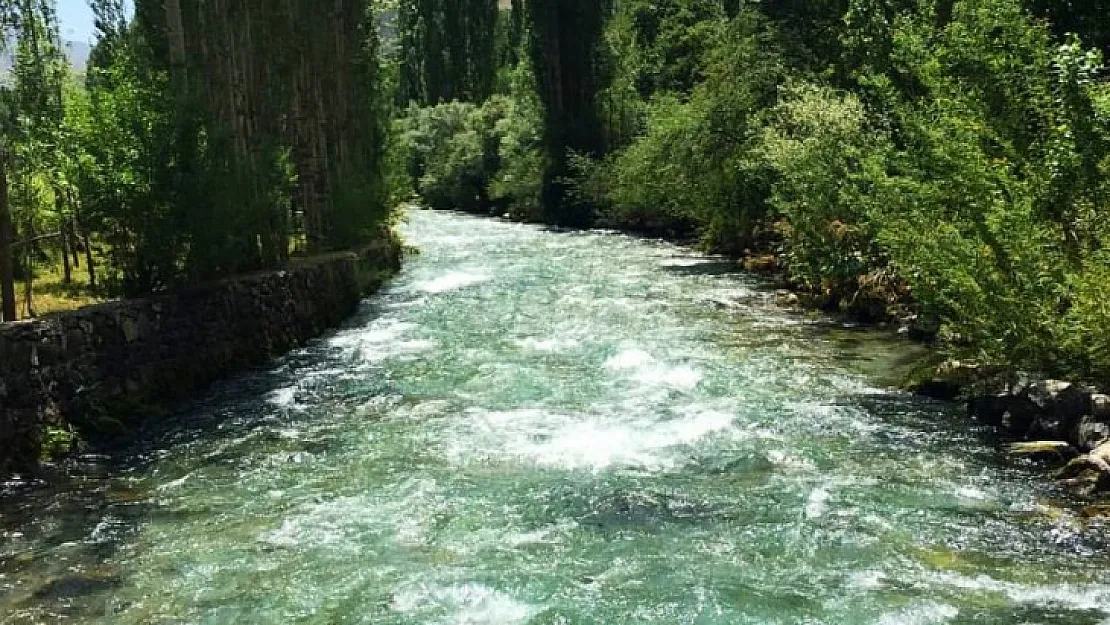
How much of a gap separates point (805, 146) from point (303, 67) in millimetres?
13010

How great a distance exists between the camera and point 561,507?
9.73 metres

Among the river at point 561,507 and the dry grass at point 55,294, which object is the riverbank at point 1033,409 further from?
the dry grass at point 55,294

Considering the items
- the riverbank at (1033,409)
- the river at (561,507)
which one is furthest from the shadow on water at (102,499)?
the riverbank at (1033,409)

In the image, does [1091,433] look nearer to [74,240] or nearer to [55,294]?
[55,294]

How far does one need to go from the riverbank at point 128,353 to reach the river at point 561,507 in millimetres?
586

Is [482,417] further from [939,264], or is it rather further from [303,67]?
[303,67]

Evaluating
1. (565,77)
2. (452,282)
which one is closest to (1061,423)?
(452,282)

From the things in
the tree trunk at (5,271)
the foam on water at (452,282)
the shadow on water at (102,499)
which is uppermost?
the tree trunk at (5,271)

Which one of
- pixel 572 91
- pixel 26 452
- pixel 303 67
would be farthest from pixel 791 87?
pixel 572 91

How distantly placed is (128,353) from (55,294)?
340 centimetres

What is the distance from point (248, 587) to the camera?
7953 millimetres

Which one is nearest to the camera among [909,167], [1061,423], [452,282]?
[1061,423]

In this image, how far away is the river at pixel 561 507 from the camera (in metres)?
7.62

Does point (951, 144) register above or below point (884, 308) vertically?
above
